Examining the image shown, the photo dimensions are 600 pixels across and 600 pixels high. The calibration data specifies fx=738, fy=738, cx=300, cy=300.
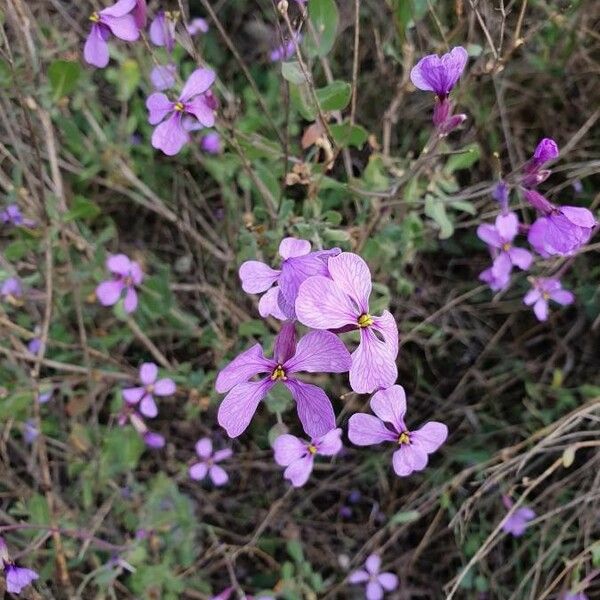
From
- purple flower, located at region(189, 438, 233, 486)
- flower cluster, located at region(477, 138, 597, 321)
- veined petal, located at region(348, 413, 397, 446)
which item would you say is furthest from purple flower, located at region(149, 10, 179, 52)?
purple flower, located at region(189, 438, 233, 486)

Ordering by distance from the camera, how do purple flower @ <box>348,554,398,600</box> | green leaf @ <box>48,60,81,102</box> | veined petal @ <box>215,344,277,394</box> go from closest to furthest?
veined petal @ <box>215,344,277,394</box> → green leaf @ <box>48,60,81,102</box> → purple flower @ <box>348,554,398,600</box>

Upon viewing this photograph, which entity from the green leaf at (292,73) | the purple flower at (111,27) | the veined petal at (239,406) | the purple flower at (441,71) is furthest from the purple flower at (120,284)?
the purple flower at (441,71)

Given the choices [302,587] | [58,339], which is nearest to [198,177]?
[58,339]

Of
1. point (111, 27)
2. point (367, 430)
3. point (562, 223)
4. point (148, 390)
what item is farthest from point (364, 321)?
point (148, 390)

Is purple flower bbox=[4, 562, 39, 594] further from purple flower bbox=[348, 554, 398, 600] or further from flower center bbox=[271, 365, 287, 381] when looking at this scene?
purple flower bbox=[348, 554, 398, 600]

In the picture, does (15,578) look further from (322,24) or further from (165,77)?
(322,24)
